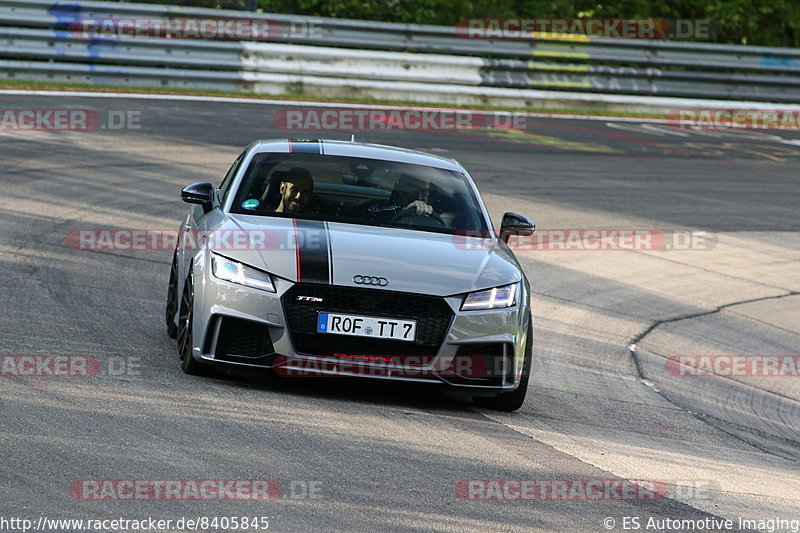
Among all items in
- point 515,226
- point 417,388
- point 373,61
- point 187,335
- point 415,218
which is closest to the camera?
point 187,335

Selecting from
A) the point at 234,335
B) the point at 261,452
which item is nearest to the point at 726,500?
the point at 261,452

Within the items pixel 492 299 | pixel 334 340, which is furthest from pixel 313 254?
pixel 492 299

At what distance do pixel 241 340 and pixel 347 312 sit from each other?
62 cm

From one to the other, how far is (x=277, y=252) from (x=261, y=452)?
5.31 feet

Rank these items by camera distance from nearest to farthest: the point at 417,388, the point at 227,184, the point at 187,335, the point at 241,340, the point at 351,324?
the point at 351,324
the point at 241,340
the point at 187,335
the point at 417,388
the point at 227,184

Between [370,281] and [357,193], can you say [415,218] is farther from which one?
[370,281]

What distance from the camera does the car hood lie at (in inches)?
273

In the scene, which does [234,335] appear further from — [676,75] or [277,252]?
[676,75]

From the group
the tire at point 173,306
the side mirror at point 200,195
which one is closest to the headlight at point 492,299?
the side mirror at point 200,195

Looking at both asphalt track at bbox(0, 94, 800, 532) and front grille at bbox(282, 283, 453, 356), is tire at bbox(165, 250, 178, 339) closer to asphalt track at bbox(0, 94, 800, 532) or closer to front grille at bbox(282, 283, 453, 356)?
asphalt track at bbox(0, 94, 800, 532)

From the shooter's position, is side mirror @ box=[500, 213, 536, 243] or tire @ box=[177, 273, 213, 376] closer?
tire @ box=[177, 273, 213, 376]

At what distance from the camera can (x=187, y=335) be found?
24.0ft

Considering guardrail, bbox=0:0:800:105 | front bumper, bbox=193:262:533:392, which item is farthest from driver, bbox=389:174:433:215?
guardrail, bbox=0:0:800:105

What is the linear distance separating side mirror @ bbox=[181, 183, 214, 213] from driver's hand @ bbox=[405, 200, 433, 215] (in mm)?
1286
